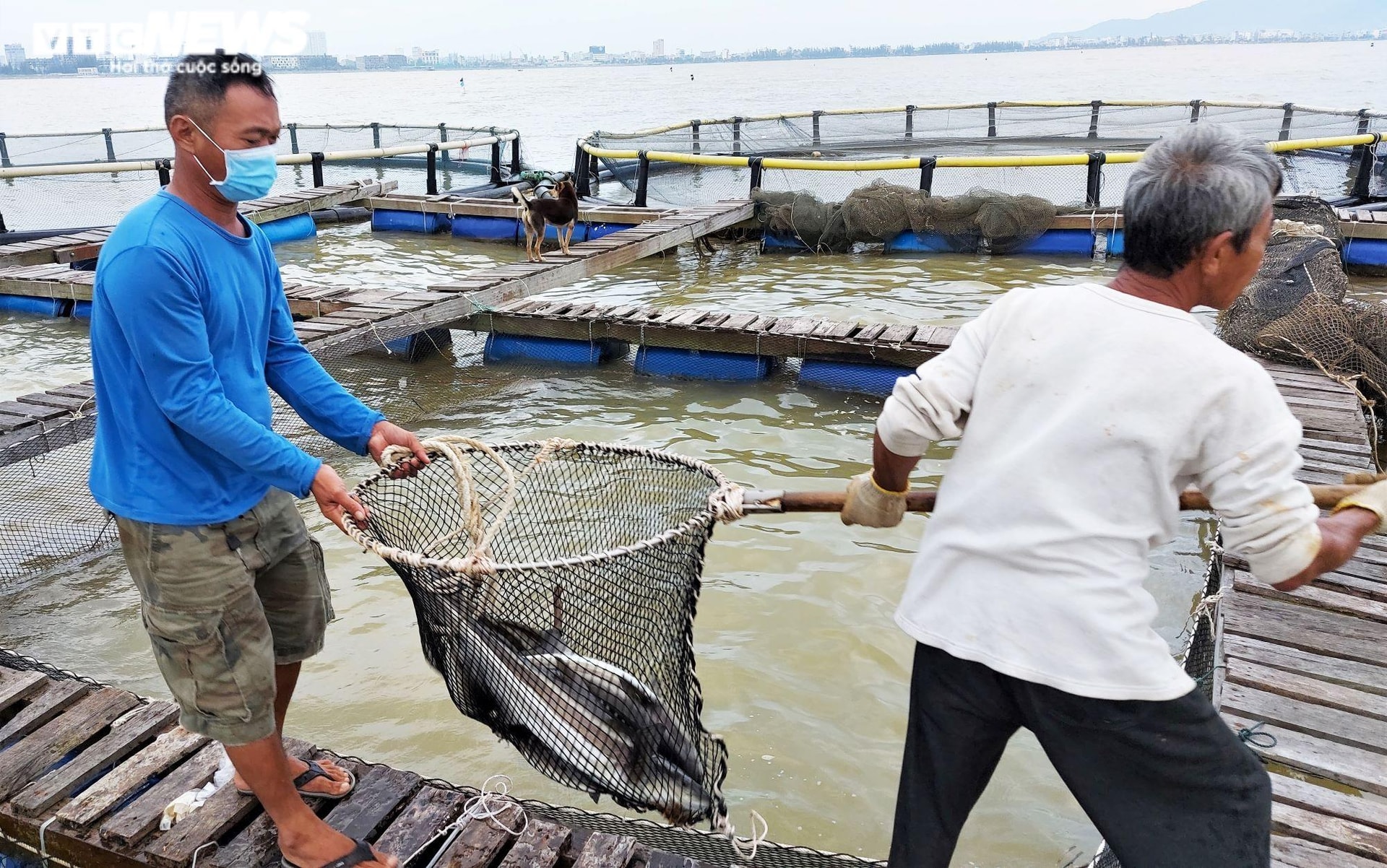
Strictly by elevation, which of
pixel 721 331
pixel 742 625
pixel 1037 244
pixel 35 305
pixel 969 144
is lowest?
pixel 742 625

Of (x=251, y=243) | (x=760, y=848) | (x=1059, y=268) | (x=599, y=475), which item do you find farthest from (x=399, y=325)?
(x=1059, y=268)

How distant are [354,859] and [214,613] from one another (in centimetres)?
81

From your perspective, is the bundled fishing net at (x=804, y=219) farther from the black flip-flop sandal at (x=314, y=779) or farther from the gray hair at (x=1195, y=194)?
the gray hair at (x=1195, y=194)

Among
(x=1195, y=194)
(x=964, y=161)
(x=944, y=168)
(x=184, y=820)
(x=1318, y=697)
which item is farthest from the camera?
(x=944, y=168)

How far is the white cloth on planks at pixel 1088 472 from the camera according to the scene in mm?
1635

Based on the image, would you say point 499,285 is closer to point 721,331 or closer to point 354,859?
point 721,331

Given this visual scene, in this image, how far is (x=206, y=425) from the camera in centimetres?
214

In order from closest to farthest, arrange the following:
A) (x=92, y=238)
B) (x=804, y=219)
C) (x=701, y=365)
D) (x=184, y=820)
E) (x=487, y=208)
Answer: (x=184, y=820)
(x=701, y=365)
(x=92, y=238)
(x=804, y=219)
(x=487, y=208)

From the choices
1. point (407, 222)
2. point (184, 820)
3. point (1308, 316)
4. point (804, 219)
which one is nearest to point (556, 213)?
point (804, 219)

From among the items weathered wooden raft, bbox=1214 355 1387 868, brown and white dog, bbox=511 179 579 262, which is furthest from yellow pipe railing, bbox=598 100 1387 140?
weathered wooden raft, bbox=1214 355 1387 868

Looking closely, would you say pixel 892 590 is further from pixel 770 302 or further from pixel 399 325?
pixel 770 302

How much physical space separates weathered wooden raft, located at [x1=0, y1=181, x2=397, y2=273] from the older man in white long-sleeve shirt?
27.2 ft

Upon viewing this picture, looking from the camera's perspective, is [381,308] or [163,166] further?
[163,166]

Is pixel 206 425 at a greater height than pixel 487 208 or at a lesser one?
lesser
